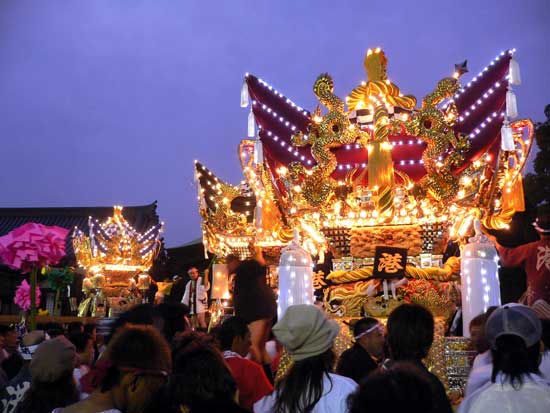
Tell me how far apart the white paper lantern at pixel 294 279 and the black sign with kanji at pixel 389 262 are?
915 millimetres

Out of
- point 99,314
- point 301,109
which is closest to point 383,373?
point 301,109

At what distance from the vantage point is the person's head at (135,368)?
97.5 inches

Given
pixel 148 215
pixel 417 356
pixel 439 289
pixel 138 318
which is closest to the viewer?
pixel 417 356

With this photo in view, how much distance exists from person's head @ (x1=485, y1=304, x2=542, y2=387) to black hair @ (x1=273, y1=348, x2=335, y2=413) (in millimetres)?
768

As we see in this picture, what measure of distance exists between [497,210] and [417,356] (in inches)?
232

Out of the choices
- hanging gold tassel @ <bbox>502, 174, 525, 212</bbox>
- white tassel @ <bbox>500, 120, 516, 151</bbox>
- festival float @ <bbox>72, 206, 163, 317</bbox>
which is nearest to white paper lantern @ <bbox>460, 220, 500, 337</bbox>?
hanging gold tassel @ <bbox>502, 174, 525, 212</bbox>

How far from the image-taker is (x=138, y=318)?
3.73 metres

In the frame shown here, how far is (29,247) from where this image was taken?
7.11m

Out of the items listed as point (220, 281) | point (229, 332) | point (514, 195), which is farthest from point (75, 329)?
point (514, 195)

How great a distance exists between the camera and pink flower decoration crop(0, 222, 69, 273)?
23.3 feet

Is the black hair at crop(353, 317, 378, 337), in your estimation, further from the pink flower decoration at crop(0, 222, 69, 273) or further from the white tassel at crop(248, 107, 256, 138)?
the white tassel at crop(248, 107, 256, 138)

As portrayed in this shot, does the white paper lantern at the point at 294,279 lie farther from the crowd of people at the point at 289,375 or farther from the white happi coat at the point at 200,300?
the white happi coat at the point at 200,300

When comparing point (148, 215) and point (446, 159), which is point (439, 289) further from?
point (148, 215)

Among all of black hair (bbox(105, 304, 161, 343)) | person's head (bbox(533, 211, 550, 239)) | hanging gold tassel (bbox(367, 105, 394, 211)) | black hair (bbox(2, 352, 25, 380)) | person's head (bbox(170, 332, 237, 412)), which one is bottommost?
black hair (bbox(2, 352, 25, 380))
